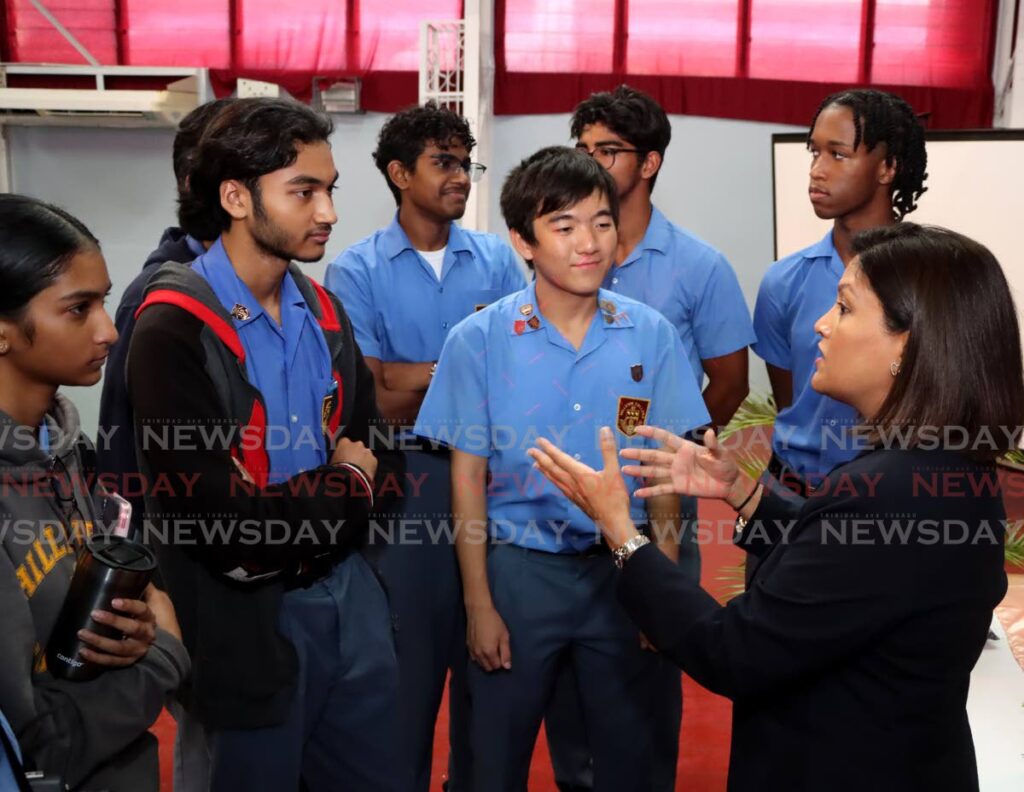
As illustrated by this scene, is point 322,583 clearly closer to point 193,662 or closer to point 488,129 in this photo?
point 193,662

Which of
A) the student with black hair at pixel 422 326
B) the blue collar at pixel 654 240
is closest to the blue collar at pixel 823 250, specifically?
the blue collar at pixel 654 240

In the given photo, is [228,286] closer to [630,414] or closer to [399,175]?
[630,414]

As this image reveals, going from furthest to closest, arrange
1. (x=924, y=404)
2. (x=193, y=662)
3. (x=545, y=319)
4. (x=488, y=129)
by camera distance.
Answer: (x=488, y=129) → (x=545, y=319) → (x=193, y=662) → (x=924, y=404)

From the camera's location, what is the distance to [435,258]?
9.41 feet

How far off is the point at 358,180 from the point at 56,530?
20.7ft

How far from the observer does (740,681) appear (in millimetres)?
1332

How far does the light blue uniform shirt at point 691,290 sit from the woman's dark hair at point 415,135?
2.23 ft

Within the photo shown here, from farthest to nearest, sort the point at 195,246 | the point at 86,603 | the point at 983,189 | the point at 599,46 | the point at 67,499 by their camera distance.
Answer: the point at 599,46
the point at 983,189
the point at 195,246
the point at 67,499
the point at 86,603

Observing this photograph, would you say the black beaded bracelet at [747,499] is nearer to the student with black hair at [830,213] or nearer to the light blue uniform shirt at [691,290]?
the student with black hair at [830,213]

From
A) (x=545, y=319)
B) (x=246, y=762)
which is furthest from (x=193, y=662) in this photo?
(x=545, y=319)

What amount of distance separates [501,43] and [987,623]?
21.4 feet

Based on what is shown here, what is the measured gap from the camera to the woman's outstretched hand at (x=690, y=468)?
5.33 feet

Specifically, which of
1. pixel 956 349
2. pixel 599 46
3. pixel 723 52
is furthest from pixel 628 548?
pixel 723 52

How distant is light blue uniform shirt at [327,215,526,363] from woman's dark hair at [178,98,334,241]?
0.97 metres
